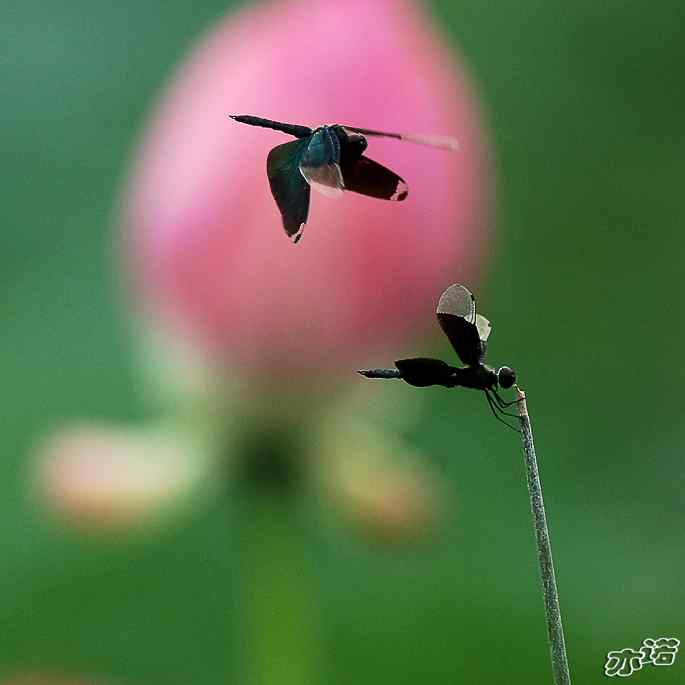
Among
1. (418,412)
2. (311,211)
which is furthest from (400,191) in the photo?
(418,412)

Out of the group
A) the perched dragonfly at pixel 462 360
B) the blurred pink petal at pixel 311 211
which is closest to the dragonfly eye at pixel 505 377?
the perched dragonfly at pixel 462 360

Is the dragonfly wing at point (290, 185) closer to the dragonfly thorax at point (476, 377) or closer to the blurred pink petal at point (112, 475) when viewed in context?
the dragonfly thorax at point (476, 377)

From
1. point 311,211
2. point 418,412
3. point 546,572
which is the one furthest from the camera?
point 418,412

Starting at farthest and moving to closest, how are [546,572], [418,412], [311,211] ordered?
[418,412] → [311,211] → [546,572]

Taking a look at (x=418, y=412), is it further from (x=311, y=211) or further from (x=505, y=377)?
(x=505, y=377)

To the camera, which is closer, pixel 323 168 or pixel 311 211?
pixel 323 168

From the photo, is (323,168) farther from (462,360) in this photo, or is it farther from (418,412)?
(418,412)

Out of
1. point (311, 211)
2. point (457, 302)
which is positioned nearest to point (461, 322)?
point (457, 302)
